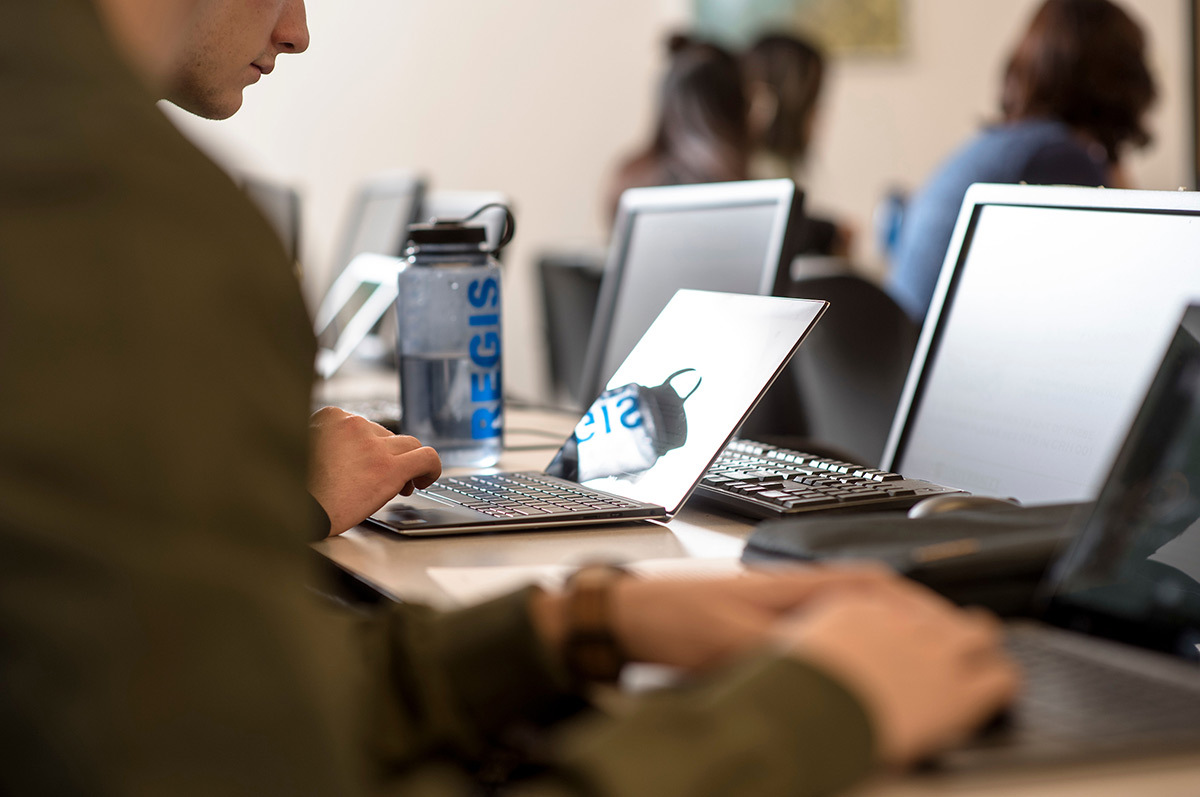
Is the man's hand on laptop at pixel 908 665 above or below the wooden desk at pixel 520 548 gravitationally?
above

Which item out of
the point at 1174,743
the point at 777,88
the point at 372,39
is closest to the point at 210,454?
the point at 1174,743

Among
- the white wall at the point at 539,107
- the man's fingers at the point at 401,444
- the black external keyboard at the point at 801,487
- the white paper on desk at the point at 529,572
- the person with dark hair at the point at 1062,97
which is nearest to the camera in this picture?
the white paper on desk at the point at 529,572

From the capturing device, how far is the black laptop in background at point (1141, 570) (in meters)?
0.68

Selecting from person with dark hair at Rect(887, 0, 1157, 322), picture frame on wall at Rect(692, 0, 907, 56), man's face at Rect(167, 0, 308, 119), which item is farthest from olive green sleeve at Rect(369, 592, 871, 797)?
picture frame on wall at Rect(692, 0, 907, 56)

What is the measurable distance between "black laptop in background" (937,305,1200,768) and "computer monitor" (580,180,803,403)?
0.71 m

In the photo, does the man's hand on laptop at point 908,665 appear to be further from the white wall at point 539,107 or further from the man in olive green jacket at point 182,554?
the white wall at point 539,107

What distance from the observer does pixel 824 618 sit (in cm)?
58

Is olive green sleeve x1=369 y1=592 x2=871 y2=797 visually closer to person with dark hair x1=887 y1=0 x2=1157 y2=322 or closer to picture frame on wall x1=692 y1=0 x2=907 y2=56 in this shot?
person with dark hair x1=887 y1=0 x2=1157 y2=322

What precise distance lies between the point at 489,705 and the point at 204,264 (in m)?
0.30

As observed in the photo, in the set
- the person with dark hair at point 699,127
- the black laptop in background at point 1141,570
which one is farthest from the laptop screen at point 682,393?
the person with dark hair at point 699,127

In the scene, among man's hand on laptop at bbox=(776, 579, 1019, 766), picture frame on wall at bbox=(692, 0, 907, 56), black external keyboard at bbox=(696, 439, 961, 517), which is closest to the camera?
man's hand on laptop at bbox=(776, 579, 1019, 766)

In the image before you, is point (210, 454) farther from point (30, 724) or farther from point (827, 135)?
point (827, 135)

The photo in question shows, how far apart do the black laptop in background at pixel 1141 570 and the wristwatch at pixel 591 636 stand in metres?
0.22

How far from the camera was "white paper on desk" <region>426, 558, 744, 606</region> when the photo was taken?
0.89 metres
